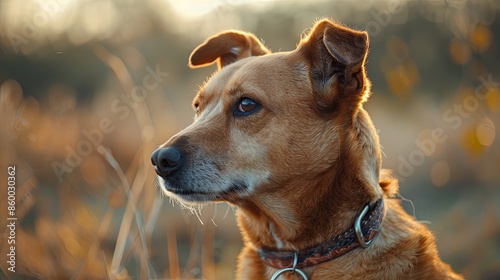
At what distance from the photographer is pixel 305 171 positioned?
11.1ft

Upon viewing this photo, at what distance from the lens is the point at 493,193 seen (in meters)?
7.99

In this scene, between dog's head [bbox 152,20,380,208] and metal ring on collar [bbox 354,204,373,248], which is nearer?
metal ring on collar [bbox 354,204,373,248]

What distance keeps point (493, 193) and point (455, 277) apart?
496cm

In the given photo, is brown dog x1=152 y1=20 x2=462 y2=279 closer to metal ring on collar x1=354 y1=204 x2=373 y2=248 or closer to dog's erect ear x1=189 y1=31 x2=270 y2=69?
metal ring on collar x1=354 y1=204 x2=373 y2=248

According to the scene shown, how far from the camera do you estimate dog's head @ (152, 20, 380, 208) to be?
10.9 feet

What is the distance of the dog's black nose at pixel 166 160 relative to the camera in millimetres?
3312

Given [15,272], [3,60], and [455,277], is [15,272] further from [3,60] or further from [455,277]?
[3,60]

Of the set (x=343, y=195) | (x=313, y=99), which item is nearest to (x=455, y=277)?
(x=343, y=195)

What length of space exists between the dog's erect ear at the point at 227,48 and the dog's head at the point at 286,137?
2.46ft

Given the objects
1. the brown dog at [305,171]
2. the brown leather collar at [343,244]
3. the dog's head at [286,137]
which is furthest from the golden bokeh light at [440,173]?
the brown leather collar at [343,244]
